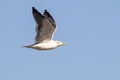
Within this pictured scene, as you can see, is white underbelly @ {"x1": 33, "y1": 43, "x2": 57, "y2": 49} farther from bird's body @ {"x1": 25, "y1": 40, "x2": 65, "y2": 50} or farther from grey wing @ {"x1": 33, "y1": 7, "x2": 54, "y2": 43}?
grey wing @ {"x1": 33, "y1": 7, "x2": 54, "y2": 43}

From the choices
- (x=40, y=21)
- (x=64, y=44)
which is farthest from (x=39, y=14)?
(x=64, y=44)

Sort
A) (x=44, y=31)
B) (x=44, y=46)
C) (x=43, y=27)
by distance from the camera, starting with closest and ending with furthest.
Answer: (x=44, y=46)
(x=43, y=27)
(x=44, y=31)

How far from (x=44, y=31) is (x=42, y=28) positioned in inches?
12.5

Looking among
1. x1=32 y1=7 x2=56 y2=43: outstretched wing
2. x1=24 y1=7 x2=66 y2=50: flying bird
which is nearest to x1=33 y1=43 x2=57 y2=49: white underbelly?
x1=24 y1=7 x2=66 y2=50: flying bird

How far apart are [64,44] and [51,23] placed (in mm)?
2635

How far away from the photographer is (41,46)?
1324 inches

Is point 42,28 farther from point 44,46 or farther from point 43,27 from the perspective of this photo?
point 44,46

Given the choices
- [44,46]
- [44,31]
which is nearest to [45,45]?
[44,46]

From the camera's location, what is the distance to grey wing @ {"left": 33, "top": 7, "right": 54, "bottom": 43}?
110 ft

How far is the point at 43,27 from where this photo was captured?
33.9 meters

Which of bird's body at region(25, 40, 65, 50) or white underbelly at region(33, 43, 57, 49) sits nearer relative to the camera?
bird's body at region(25, 40, 65, 50)

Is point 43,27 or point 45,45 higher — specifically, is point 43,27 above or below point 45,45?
above

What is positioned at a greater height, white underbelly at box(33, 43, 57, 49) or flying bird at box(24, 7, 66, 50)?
flying bird at box(24, 7, 66, 50)

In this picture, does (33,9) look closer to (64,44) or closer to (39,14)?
(39,14)
